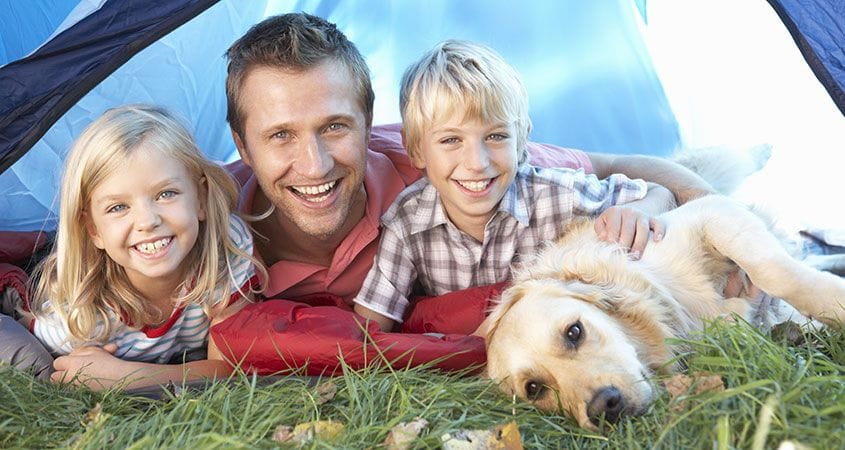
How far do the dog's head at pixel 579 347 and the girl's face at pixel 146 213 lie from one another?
3.91 feet

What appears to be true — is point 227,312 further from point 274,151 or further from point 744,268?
point 744,268

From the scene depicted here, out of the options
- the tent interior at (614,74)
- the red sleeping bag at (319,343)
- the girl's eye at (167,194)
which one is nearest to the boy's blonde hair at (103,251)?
the girl's eye at (167,194)

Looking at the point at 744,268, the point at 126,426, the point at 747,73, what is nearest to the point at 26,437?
the point at 126,426

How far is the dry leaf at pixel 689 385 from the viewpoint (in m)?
2.01

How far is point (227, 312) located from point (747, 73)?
2941mm

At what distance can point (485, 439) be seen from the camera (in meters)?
2.02

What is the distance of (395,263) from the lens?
3357mm

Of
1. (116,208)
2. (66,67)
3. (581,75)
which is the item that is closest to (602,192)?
(581,75)

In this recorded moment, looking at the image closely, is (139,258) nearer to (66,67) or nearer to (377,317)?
(66,67)

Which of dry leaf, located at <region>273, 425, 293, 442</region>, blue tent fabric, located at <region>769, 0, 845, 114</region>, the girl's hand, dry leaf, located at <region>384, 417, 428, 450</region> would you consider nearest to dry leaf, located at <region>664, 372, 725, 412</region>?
dry leaf, located at <region>384, 417, 428, 450</region>

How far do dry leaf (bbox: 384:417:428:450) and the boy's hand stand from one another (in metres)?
1.12

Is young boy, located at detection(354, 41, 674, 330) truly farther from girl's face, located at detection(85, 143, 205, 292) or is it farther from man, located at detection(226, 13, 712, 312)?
girl's face, located at detection(85, 143, 205, 292)

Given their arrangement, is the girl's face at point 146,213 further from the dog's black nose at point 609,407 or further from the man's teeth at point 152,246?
the dog's black nose at point 609,407

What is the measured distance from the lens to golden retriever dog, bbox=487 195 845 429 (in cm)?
229
